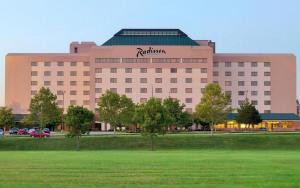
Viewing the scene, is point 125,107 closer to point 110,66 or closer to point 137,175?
point 110,66

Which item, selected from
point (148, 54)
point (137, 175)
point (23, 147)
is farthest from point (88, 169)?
point (148, 54)

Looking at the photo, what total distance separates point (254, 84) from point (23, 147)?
9069 cm

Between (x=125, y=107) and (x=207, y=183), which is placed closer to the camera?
(x=207, y=183)

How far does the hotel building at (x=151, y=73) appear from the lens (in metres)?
143

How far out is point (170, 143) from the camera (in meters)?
70.1

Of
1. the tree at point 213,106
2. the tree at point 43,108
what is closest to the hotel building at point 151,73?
the tree at point 43,108

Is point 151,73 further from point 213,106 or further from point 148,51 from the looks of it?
point 213,106

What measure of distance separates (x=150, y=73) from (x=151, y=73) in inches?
9.8

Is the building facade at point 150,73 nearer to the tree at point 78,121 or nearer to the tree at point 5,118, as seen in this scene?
the tree at point 5,118

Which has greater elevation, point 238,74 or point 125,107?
point 238,74

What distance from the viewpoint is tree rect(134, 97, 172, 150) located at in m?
68.9

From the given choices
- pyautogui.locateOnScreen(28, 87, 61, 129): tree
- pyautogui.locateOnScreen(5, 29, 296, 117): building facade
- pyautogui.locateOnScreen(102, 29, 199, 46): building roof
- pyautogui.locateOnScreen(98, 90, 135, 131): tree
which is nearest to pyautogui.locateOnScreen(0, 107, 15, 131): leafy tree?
Answer: pyautogui.locateOnScreen(28, 87, 61, 129): tree

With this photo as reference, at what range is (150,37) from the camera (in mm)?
146875

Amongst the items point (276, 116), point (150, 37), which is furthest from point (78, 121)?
point (276, 116)
